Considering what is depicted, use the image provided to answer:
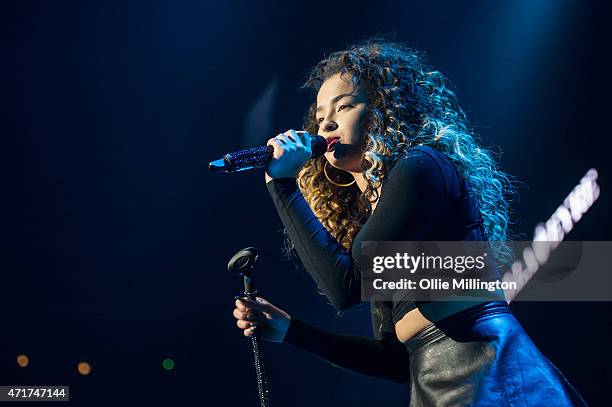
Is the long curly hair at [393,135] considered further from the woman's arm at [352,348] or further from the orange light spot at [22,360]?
the orange light spot at [22,360]

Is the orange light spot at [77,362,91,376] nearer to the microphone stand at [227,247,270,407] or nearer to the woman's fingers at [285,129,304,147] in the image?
the microphone stand at [227,247,270,407]

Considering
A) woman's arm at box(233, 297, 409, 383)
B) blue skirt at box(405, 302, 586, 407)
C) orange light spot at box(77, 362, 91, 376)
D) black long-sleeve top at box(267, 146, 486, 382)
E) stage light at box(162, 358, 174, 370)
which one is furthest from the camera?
stage light at box(162, 358, 174, 370)

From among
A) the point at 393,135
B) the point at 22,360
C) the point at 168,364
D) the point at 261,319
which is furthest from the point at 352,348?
the point at 22,360

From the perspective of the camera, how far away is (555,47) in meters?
3.70

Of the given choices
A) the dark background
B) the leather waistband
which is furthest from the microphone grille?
the dark background

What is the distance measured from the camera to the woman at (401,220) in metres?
1.29

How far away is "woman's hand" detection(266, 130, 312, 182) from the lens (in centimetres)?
148

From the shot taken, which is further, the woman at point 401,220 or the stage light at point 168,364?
the stage light at point 168,364

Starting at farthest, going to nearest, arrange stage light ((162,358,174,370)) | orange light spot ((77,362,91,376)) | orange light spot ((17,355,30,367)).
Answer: stage light ((162,358,174,370)) → orange light spot ((77,362,91,376)) → orange light spot ((17,355,30,367))

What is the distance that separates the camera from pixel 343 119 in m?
1.68

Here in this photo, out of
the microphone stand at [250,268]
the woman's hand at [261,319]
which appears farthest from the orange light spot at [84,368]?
the microphone stand at [250,268]

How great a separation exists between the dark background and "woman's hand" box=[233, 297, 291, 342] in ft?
6.01

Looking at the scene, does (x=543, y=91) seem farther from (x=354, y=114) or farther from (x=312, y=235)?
(x=312, y=235)

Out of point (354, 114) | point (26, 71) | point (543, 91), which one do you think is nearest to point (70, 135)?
point (26, 71)
